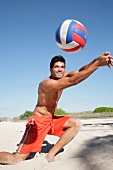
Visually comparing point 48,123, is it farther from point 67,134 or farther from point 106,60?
point 106,60

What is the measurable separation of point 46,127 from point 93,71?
1.57 m

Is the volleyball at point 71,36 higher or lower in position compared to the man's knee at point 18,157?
higher

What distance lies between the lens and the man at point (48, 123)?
15.0ft

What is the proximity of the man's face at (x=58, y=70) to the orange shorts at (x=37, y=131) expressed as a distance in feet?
2.97

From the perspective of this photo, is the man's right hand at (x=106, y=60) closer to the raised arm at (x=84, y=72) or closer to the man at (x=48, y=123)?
the raised arm at (x=84, y=72)

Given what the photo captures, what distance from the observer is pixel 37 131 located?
15.7 ft

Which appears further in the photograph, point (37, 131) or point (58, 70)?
point (37, 131)

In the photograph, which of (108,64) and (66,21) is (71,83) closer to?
(108,64)

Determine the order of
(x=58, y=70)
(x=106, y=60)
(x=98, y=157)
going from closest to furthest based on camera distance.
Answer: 1. (x=106, y=60)
2. (x=98, y=157)
3. (x=58, y=70)

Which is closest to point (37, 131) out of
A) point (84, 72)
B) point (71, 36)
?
point (84, 72)

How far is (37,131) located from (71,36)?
1886mm

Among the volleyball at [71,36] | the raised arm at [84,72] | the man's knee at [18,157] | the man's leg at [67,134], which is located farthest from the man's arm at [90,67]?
the man's knee at [18,157]

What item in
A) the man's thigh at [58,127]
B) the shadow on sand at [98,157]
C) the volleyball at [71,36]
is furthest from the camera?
the man's thigh at [58,127]

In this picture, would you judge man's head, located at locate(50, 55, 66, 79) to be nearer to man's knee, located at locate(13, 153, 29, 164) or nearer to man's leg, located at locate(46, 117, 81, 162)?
man's leg, located at locate(46, 117, 81, 162)
